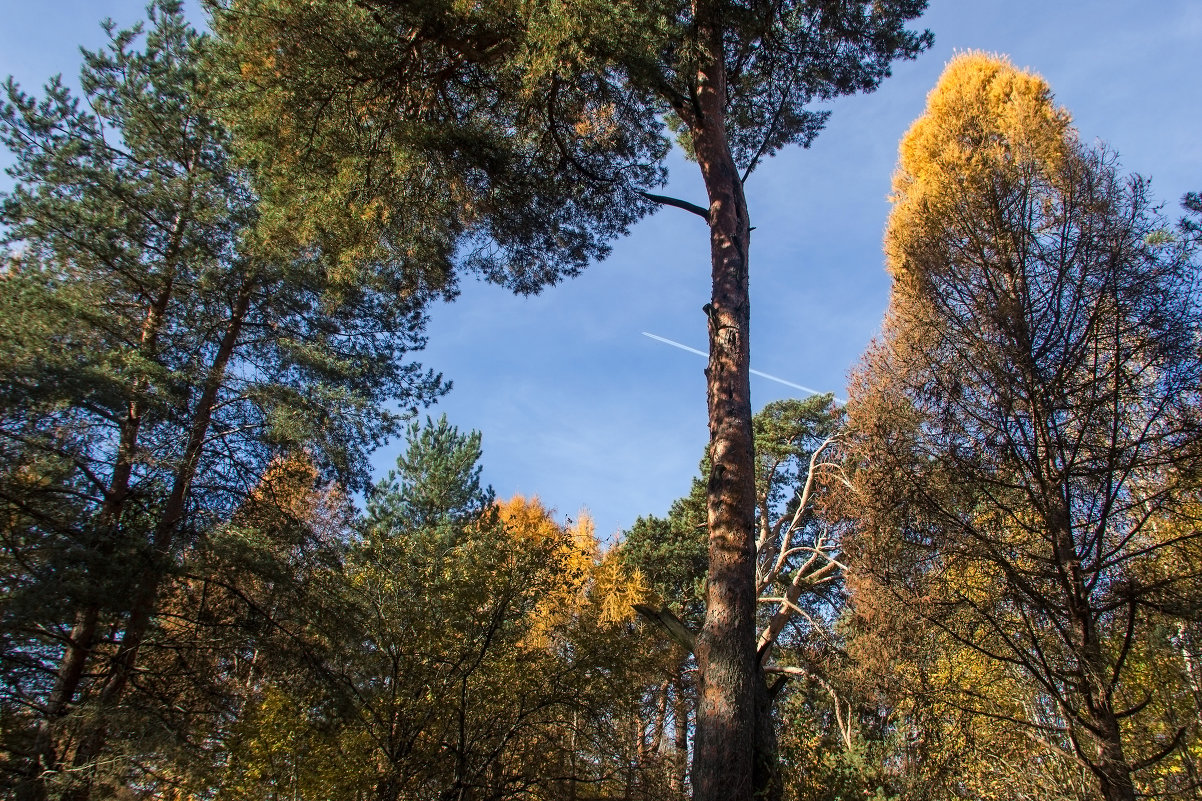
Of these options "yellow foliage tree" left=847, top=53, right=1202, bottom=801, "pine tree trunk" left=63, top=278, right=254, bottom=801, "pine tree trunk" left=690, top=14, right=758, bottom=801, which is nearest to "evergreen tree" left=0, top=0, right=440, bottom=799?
"pine tree trunk" left=63, top=278, right=254, bottom=801

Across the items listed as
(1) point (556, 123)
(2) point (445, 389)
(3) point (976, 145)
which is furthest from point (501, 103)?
(3) point (976, 145)

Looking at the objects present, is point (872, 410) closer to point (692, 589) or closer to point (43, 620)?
point (43, 620)

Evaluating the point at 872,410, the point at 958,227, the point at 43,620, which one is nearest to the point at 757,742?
the point at 872,410

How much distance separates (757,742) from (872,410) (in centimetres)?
437

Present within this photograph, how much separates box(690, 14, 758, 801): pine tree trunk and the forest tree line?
0.03 meters

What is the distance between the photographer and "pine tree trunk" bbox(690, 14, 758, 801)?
14.3 feet

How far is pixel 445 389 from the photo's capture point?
436 inches

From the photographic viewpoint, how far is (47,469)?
7688 millimetres

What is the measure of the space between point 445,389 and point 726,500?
22.6 ft

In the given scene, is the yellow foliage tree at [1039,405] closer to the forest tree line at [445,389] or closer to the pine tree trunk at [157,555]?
the forest tree line at [445,389]

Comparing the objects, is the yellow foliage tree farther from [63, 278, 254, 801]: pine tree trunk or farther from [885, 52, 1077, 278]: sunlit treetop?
[63, 278, 254, 801]: pine tree trunk

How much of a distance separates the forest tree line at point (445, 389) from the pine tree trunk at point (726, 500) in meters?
0.03

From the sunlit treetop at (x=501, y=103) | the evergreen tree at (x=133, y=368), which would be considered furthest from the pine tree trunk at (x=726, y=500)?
the evergreen tree at (x=133, y=368)

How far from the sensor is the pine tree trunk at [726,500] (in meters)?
4.36
